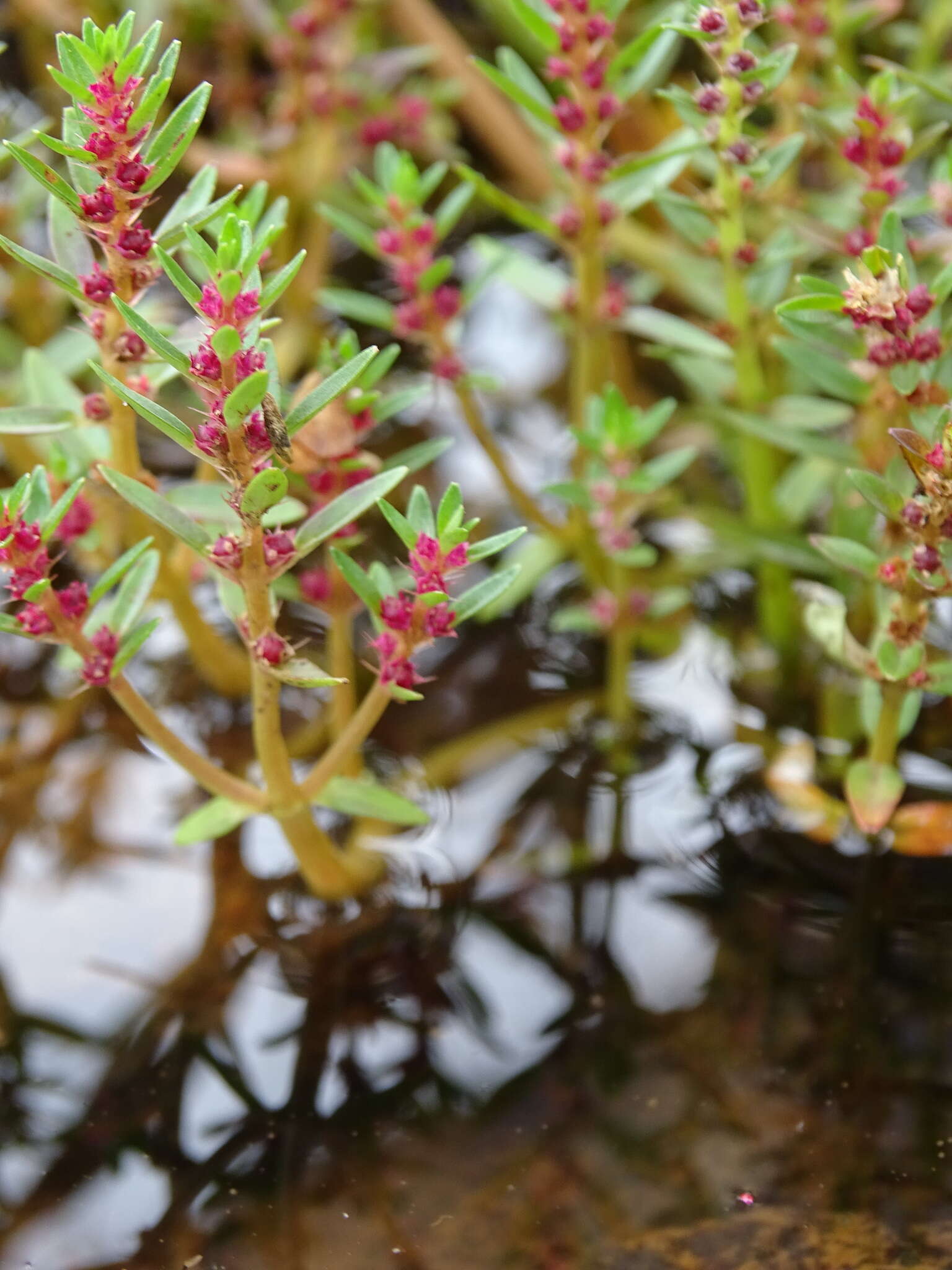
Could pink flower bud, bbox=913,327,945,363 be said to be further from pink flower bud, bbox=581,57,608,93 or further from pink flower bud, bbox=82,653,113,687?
pink flower bud, bbox=82,653,113,687

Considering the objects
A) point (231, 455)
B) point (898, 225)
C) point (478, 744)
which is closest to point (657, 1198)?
point (478, 744)

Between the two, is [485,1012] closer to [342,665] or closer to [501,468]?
[342,665]

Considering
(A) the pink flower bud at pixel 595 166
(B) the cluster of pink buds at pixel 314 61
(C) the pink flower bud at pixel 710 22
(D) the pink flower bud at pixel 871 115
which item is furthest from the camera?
(B) the cluster of pink buds at pixel 314 61

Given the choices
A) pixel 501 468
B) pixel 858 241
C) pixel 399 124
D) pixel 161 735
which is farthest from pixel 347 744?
pixel 399 124

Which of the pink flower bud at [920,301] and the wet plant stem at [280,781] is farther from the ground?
the pink flower bud at [920,301]

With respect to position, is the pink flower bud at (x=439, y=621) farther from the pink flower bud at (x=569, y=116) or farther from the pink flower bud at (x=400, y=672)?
the pink flower bud at (x=569, y=116)

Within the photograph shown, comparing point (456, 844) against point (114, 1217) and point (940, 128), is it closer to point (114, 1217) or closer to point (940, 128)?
point (114, 1217)

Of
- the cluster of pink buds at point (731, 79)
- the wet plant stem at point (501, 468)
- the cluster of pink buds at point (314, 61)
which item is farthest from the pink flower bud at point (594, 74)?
the cluster of pink buds at point (314, 61)
